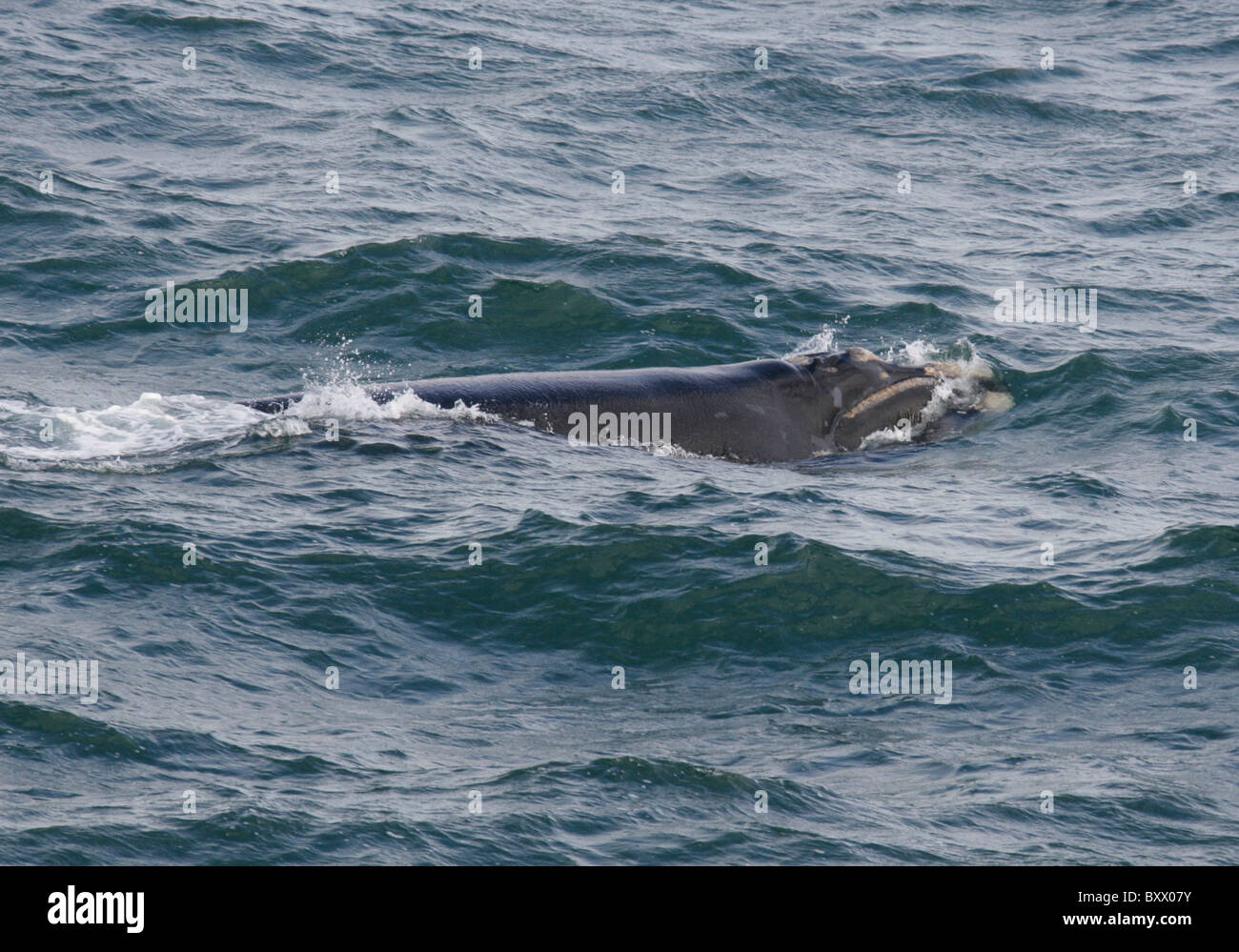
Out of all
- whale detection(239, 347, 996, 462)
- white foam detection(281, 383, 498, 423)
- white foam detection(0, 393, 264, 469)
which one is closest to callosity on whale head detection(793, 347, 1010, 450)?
whale detection(239, 347, 996, 462)

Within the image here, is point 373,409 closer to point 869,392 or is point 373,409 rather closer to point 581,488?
point 581,488

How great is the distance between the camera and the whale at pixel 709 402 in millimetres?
16406

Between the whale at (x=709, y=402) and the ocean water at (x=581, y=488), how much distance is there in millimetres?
351

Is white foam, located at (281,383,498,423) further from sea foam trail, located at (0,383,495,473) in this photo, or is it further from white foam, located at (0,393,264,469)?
white foam, located at (0,393,264,469)

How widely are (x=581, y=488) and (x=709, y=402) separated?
2.29 meters

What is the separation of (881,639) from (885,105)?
20909 millimetres

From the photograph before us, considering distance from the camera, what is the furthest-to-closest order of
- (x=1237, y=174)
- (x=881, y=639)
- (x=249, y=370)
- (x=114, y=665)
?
(x=1237, y=174) → (x=249, y=370) → (x=881, y=639) → (x=114, y=665)

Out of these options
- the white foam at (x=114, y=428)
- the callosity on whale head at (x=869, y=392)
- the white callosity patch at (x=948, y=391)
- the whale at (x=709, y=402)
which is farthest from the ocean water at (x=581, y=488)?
the callosity on whale head at (x=869, y=392)

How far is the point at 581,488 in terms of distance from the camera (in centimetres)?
1503

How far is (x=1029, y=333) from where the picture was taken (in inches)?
858

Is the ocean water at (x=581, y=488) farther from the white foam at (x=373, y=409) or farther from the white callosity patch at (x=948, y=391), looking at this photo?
the white callosity patch at (x=948, y=391)

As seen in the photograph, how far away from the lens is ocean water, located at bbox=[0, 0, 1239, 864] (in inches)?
406
